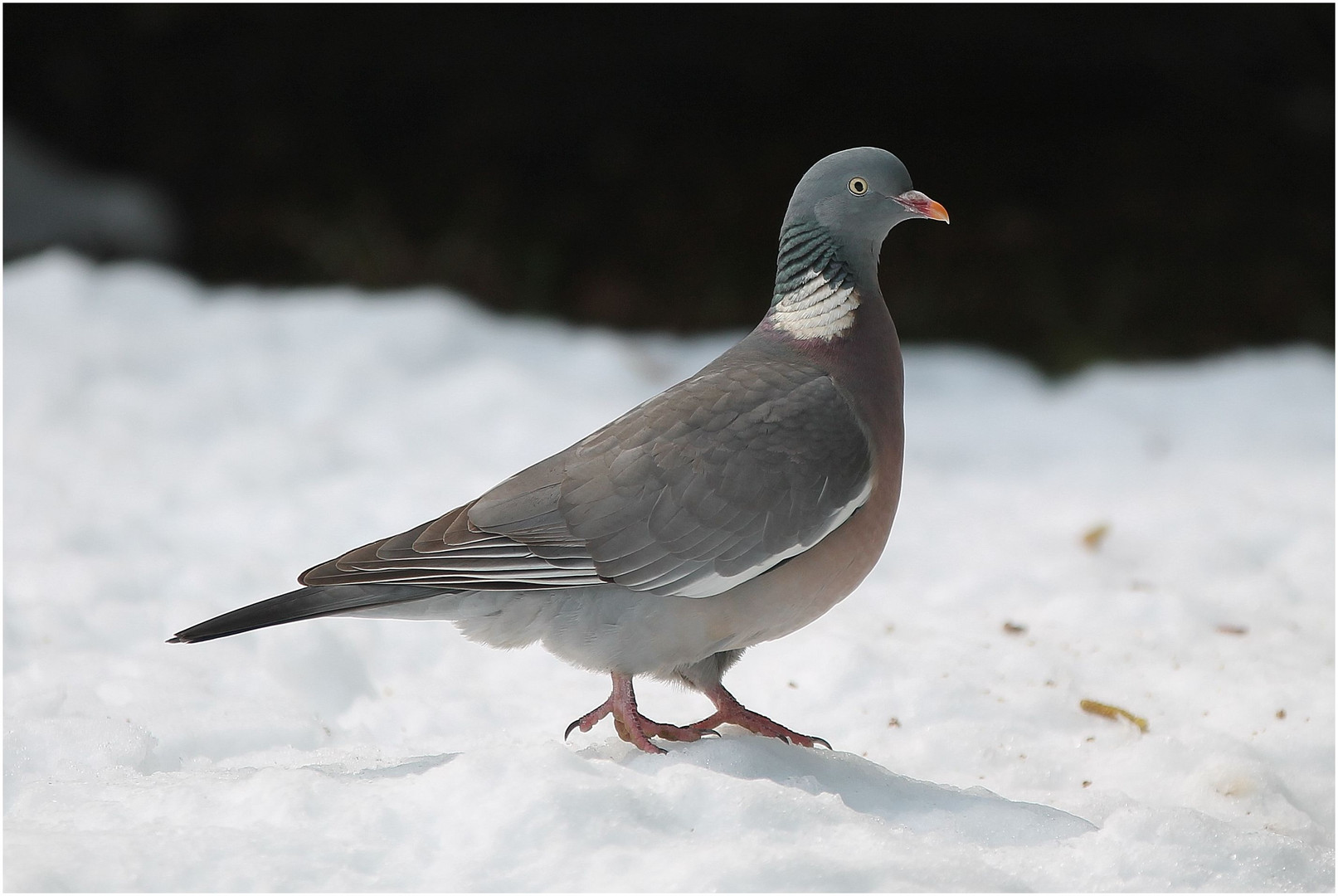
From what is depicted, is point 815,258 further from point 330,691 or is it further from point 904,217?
point 330,691

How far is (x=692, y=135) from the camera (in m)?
7.87

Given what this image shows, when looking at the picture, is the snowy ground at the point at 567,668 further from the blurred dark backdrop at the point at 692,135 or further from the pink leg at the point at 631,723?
the blurred dark backdrop at the point at 692,135

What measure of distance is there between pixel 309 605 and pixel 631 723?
0.63 metres

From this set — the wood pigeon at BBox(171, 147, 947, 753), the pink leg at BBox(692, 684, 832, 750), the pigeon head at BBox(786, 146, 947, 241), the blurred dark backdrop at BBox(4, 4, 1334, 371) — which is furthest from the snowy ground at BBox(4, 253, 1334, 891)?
the blurred dark backdrop at BBox(4, 4, 1334, 371)

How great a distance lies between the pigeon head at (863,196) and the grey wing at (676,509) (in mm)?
356

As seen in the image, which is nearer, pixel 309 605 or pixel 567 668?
pixel 309 605

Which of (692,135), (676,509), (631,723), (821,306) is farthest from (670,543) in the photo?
(692,135)

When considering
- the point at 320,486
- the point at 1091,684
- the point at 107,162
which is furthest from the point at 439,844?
the point at 107,162

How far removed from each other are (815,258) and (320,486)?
2.32 metres

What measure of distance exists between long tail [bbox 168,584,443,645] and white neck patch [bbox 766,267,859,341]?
2.95ft

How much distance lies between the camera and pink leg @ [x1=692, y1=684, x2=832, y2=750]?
2.41 meters

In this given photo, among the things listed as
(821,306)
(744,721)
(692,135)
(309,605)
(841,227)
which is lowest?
(744,721)

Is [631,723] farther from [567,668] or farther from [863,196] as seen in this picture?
[863,196]

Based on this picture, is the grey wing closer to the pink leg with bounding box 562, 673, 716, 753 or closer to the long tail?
the long tail
